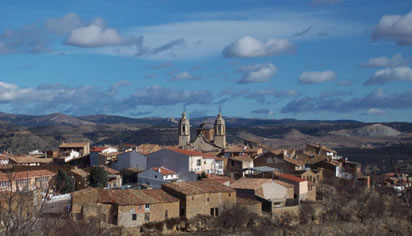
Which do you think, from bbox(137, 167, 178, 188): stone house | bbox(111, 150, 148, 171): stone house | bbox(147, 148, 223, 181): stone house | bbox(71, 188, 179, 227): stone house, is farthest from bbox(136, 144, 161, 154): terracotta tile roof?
bbox(71, 188, 179, 227): stone house

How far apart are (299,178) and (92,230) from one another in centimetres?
2419

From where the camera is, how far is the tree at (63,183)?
44.9 meters

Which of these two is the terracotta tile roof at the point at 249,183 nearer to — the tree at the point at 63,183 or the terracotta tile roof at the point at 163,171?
the terracotta tile roof at the point at 163,171

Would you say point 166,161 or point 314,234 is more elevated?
point 166,161

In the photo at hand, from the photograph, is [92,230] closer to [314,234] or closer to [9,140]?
[314,234]

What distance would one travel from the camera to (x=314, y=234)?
4372 centimetres

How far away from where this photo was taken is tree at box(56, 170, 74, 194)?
4491cm

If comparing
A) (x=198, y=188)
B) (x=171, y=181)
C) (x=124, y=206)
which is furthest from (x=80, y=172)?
(x=124, y=206)

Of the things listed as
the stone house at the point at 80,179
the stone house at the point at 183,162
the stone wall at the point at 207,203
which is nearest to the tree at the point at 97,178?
the stone house at the point at 80,179

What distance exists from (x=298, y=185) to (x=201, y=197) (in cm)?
1014

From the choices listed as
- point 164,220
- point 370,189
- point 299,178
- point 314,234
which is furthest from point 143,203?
point 370,189

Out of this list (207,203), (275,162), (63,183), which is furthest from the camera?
(275,162)

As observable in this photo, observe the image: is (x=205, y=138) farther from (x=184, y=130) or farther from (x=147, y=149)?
(x=147, y=149)

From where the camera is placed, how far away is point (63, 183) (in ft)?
148
